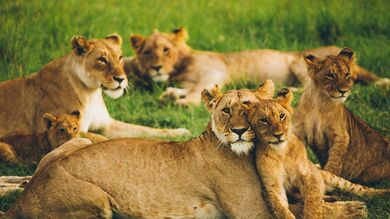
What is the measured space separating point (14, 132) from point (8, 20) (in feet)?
7.72

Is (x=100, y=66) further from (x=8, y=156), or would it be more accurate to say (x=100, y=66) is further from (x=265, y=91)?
(x=265, y=91)

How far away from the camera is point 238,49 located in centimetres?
976

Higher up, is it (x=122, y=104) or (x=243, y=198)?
(x=243, y=198)

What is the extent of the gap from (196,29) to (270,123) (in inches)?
209

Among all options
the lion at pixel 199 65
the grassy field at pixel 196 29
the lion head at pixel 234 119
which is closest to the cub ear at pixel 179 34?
the lion at pixel 199 65

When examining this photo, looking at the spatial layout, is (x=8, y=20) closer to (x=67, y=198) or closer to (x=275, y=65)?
(x=275, y=65)

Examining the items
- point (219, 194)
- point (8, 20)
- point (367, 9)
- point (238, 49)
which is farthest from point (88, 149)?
point (367, 9)

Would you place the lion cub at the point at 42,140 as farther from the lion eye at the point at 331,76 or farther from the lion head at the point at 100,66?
the lion eye at the point at 331,76

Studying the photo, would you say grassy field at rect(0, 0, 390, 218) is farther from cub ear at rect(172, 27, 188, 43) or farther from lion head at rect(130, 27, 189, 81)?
cub ear at rect(172, 27, 188, 43)

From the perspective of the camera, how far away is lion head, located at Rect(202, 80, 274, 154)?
4770mm

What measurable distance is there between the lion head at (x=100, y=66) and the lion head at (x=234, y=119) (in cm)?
196

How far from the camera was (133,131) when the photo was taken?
24.6ft

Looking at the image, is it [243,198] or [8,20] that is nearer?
[243,198]

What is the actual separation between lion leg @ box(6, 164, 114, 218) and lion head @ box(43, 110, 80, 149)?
5.24ft
